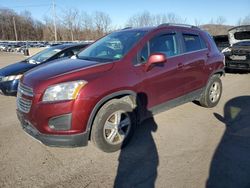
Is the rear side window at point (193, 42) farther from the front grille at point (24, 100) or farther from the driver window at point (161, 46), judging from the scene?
the front grille at point (24, 100)

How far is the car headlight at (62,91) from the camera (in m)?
3.29

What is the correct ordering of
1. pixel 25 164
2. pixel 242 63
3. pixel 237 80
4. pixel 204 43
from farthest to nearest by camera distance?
pixel 242 63 → pixel 237 80 → pixel 204 43 → pixel 25 164

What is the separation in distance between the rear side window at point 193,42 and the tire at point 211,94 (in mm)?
862

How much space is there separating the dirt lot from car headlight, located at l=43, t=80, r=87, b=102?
98 centimetres

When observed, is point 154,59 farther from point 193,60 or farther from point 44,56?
point 44,56

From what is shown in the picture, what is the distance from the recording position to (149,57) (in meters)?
4.01

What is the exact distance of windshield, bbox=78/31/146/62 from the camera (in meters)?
4.11

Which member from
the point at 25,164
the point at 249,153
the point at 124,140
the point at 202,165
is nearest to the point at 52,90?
the point at 25,164

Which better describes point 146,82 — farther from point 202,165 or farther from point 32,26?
point 32,26

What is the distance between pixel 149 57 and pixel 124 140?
1.41 meters

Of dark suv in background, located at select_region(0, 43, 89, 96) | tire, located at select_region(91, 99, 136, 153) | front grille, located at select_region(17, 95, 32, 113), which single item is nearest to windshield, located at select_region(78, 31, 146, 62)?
tire, located at select_region(91, 99, 136, 153)

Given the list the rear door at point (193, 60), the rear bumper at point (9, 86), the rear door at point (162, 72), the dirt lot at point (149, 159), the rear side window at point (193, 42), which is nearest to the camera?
the dirt lot at point (149, 159)

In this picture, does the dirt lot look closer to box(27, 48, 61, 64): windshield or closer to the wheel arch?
the wheel arch

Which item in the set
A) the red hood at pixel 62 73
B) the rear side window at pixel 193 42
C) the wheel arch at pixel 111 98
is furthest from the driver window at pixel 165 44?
the red hood at pixel 62 73
